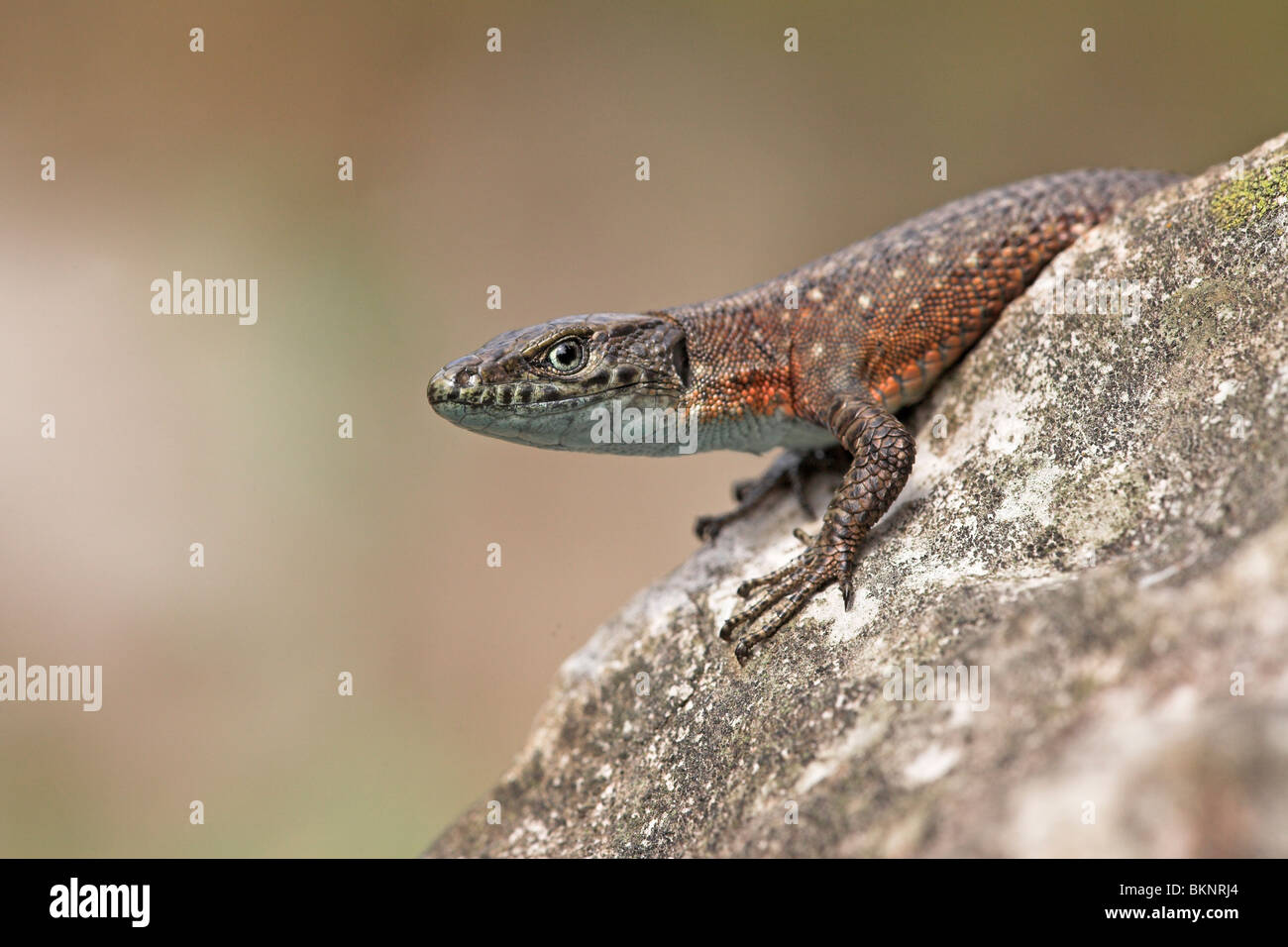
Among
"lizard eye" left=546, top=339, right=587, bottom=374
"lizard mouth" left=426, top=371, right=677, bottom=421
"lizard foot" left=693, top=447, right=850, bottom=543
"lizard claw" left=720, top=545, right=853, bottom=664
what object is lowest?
"lizard claw" left=720, top=545, right=853, bottom=664

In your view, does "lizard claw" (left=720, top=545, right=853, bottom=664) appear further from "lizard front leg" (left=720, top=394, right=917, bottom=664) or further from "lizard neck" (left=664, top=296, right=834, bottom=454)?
"lizard neck" (left=664, top=296, right=834, bottom=454)

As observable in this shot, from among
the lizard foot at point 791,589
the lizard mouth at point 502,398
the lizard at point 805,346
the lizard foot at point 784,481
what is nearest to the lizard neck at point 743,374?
the lizard at point 805,346

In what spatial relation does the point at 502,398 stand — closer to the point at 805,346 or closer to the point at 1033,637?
the point at 805,346

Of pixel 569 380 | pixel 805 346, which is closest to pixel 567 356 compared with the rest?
pixel 569 380

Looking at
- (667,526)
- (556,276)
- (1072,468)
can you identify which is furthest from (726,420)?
(556,276)

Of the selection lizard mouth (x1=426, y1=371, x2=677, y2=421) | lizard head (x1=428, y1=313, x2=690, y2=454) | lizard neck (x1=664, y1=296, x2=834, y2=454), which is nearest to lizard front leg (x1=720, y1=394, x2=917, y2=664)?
lizard neck (x1=664, y1=296, x2=834, y2=454)

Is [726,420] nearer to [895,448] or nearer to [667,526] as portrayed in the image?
[895,448]

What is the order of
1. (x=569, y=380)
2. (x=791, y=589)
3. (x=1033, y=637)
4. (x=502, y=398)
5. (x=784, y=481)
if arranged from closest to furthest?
(x=1033, y=637)
(x=791, y=589)
(x=502, y=398)
(x=569, y=380)
(x=784, y=481)
